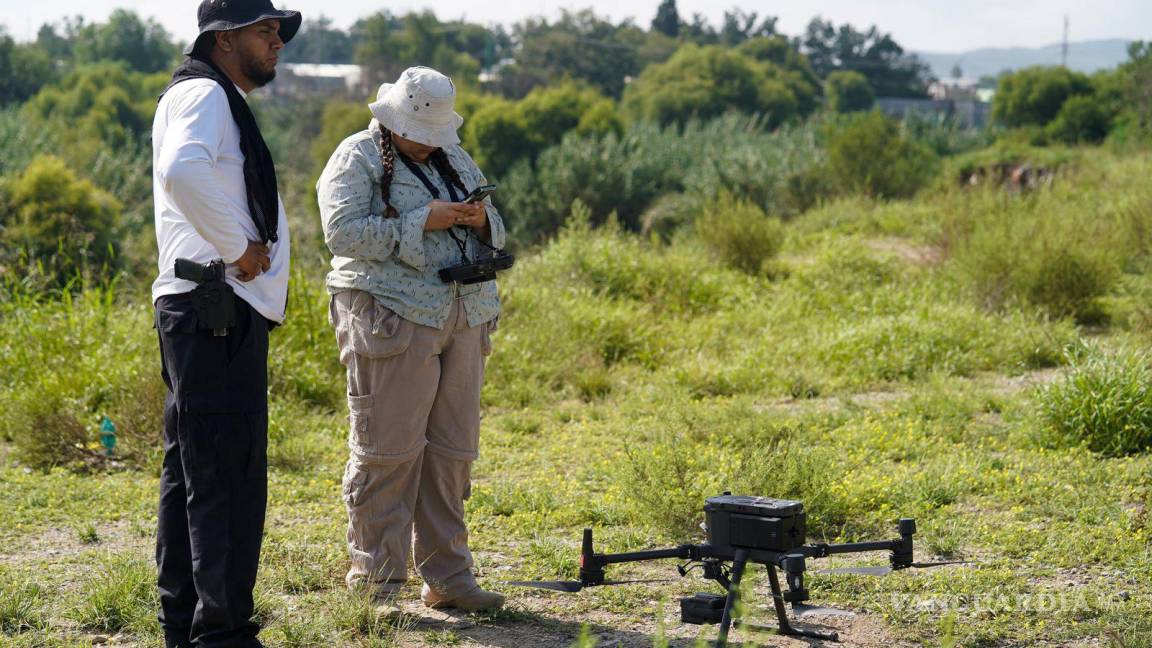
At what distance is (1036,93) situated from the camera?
39.3m

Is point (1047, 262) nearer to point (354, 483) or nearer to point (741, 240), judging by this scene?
point (741, 240)

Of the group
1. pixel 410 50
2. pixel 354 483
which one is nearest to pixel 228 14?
pixel 354 483

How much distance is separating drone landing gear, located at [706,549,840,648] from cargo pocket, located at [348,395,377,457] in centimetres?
114

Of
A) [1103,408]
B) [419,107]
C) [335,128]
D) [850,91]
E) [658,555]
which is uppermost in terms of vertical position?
[850,91]

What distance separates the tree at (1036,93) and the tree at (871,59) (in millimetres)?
45060

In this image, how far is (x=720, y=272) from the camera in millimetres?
11328

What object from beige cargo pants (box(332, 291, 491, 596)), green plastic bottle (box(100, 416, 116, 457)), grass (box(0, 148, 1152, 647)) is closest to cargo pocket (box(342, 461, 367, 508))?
beige cargo pants (box(332, 291, 491, 596))

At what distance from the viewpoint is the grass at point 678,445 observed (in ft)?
13.5

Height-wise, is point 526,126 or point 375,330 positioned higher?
point 526,126

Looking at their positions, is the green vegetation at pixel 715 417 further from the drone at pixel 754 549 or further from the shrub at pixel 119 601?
the drone at pixel 754 549

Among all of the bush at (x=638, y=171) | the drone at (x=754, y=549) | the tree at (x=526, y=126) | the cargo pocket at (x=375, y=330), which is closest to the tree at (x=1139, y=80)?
the bush at (x=638, y=171)

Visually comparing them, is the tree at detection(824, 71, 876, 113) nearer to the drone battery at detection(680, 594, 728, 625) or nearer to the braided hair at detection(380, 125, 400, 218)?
the braided hair at detection(380, 125, 400, 218)

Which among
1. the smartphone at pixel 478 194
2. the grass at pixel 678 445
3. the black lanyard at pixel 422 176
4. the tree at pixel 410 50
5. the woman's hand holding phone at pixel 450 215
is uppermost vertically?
the tree at pixel 410 50

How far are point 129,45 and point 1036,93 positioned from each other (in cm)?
7049
